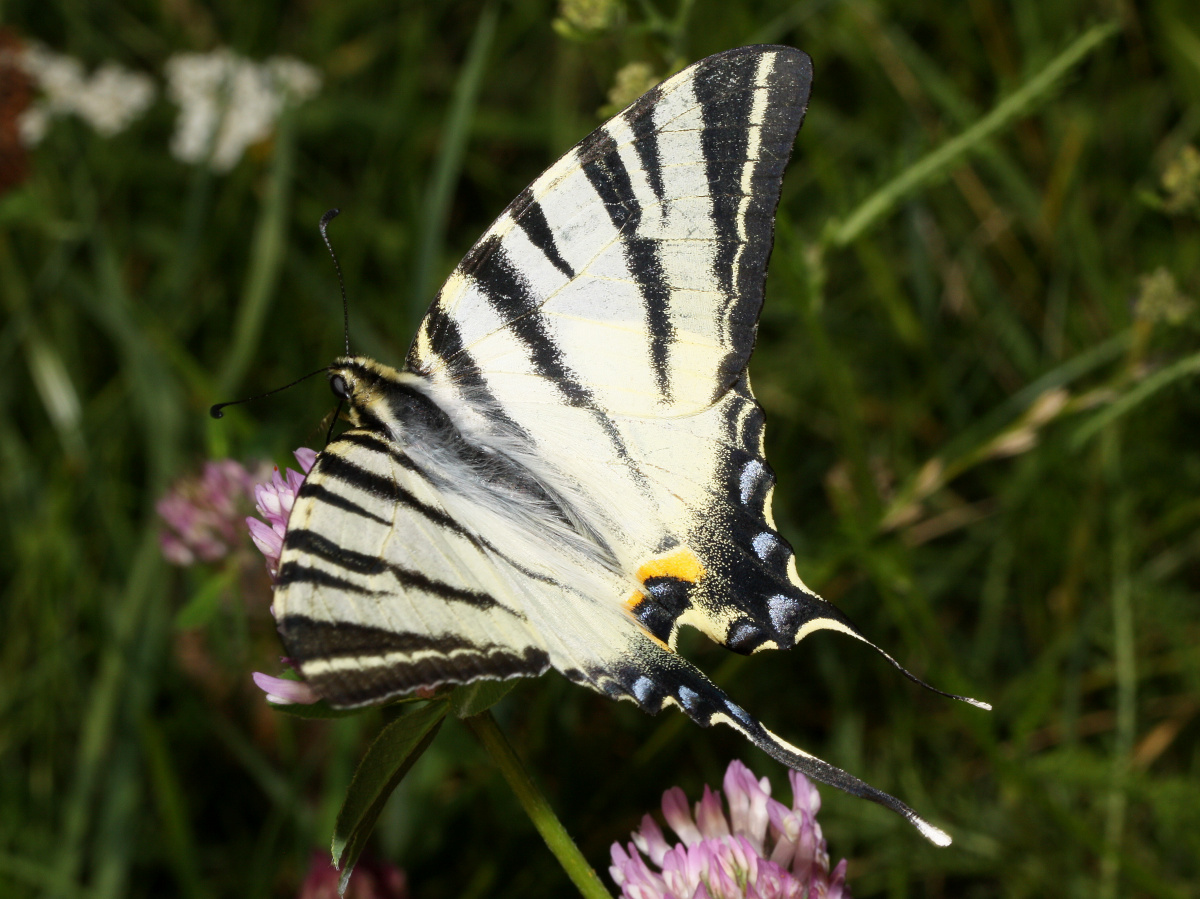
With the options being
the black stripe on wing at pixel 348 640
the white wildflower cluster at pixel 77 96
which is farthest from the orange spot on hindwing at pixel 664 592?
the white wildflower cluster at pixel 77 96

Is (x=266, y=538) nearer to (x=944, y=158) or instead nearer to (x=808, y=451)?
(x=944, y=158)

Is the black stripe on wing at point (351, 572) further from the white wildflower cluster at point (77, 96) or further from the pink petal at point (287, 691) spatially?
the white wildflower cluster at point (77, 96)

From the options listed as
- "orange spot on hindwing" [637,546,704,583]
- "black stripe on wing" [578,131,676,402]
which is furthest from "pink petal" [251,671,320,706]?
"black stripe on wing" [578,131,676,402]

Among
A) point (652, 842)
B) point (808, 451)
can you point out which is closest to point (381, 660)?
point (652, 842)

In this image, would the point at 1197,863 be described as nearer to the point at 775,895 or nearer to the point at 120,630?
the point at 775,895

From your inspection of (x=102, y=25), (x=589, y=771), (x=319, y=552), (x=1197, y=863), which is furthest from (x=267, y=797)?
(x=102, y=25)

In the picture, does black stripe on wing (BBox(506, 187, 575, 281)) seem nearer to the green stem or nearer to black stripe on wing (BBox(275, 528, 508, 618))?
black stripe on wing (BBox(275, 528, 508, 618))
